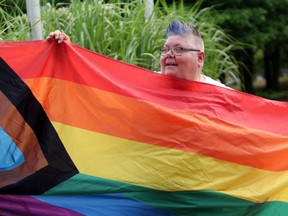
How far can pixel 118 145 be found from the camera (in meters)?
3.58

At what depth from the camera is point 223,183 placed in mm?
3707

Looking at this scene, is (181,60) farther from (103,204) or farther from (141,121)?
(103,204)

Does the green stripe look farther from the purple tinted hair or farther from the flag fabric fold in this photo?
the purple tinted hair

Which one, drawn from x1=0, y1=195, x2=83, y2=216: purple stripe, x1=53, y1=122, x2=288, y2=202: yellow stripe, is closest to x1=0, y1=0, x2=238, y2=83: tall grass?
x1=53, y1=122, x2=288, y2=202: yellow stripe

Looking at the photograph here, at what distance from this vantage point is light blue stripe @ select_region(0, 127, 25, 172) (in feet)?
11.0

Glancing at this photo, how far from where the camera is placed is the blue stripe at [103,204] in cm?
339

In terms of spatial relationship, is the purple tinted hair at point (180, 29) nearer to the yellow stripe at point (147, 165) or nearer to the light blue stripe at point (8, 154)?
the yellow stripe at point (147, 165)

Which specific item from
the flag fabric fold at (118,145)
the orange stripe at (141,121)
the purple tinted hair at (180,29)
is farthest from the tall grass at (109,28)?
the orange stripe at (141,121)

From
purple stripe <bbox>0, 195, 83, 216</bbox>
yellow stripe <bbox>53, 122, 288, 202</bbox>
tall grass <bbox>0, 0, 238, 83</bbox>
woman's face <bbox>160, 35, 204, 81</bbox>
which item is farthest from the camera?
tall grass <bbox>0, 0, 238, 83</bbox>

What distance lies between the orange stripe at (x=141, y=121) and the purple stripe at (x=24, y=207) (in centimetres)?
51

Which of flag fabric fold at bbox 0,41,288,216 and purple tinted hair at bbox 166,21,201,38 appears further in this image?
purple tinted hair at bbox 166,21,201,38

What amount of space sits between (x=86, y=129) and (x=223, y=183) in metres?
0.91

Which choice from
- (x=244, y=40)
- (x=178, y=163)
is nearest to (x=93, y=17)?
(x=178, y=163)

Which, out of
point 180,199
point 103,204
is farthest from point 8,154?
point 180,199
